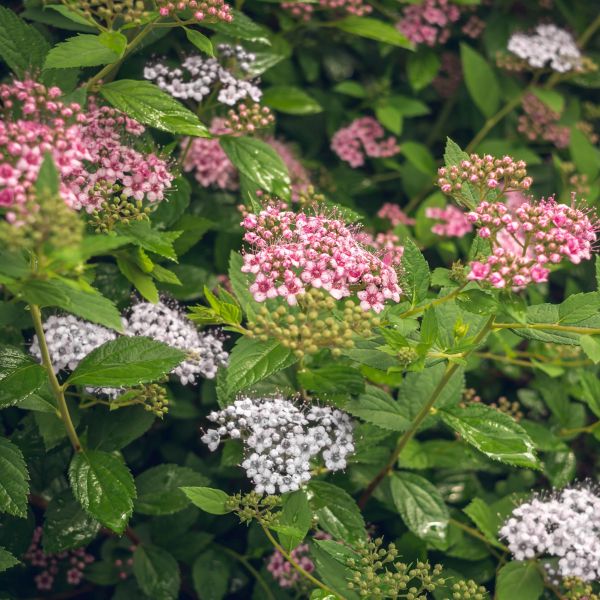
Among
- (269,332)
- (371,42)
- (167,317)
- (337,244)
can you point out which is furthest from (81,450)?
(371,42)

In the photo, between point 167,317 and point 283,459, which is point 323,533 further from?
point 167,317

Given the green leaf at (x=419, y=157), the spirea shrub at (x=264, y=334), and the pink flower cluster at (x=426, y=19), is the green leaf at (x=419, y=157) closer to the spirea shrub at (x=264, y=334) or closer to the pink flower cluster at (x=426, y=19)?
the spirea shrub at (x=264, y=334)

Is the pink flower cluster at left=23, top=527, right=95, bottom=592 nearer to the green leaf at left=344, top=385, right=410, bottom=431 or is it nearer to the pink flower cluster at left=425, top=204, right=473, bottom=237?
the green leaf at left=344, top=385, right=410, bottom=431

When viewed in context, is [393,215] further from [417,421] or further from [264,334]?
[264,334]

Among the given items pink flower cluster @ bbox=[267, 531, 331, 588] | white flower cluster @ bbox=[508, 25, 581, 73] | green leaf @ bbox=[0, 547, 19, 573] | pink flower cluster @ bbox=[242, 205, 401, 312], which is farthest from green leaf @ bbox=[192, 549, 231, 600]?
white flower cluster @ bbox=[508, 25, 581, 73]

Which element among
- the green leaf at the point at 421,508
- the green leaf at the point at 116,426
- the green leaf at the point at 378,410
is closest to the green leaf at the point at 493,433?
the green leaf at the point at 378,410
